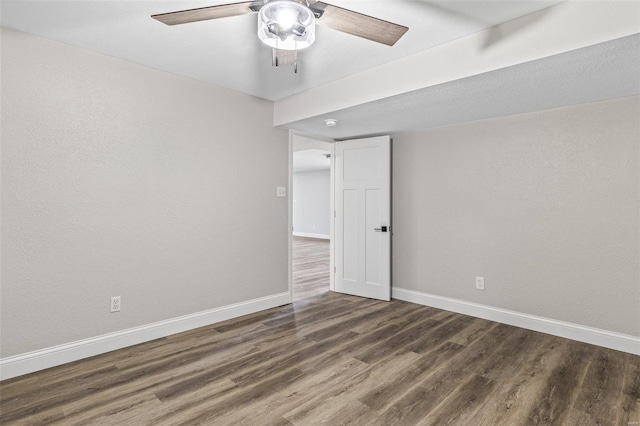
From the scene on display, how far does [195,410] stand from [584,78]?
3473 millimetres

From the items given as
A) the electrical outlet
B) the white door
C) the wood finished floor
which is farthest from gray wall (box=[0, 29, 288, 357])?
the white door

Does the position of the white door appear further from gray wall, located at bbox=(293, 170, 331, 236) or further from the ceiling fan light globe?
gray wall, located at bbox=(293, 170, 331, 236)

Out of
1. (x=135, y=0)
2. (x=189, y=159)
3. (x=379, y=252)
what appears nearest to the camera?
(x=135, y=0)

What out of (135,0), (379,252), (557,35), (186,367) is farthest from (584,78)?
(186,367)

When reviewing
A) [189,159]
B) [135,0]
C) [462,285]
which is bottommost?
[462,285]

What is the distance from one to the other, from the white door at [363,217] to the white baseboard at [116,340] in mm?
1334

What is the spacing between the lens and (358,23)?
1706 mm

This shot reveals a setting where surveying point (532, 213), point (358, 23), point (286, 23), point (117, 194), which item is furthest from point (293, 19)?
point (532, 213)

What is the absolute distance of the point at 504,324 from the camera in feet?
11.4

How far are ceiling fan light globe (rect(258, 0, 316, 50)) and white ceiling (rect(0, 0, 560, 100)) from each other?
0.49m

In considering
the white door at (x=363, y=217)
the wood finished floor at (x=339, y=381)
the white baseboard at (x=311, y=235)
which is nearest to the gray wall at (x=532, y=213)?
the white door at (x=363, y=217)

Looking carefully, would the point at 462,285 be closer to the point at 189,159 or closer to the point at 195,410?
the point at 195,410

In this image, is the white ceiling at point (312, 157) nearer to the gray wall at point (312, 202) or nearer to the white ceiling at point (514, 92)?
the gray wall at point (312, 202)

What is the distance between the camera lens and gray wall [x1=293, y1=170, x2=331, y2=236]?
11.7 meters
